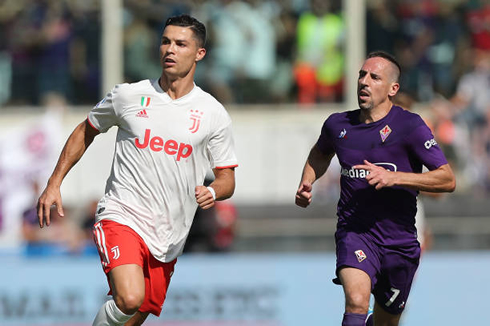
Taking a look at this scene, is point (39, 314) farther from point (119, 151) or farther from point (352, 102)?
point (352, 102)

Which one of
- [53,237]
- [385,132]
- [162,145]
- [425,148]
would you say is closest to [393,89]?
[385,132]

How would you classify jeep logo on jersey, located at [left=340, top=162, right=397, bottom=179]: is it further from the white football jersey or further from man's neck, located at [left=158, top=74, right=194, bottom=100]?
man's neck, located at [left=158, top=74, right=194, bottom=100]

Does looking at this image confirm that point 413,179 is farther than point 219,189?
No

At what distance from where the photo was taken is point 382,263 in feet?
24.8

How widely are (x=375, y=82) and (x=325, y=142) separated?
0.71 meters

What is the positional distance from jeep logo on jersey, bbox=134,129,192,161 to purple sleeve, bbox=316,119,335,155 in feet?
3.65

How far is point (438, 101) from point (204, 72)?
4165 millimetres

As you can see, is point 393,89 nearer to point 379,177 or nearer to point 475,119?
point 379,177

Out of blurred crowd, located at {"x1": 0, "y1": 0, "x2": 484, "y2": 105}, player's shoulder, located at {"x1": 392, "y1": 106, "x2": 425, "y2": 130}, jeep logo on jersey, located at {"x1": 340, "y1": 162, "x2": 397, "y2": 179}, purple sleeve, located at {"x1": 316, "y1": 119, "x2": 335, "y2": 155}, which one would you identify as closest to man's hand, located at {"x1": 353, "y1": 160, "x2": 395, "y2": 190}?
jeep logo on jersey, located at {"x1": 340, "y1": 162, "x2": 397, "y2": 179}

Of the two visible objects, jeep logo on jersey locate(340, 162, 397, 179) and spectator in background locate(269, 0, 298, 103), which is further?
spectator in background locate(269, 0, 298, 103)

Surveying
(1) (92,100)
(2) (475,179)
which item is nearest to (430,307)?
(2) (475,179)

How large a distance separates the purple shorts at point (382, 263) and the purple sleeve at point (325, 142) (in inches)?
27.0

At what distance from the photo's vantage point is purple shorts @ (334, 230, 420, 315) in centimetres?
740

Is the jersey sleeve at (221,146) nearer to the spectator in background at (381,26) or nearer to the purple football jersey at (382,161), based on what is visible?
the purple football jersey at (382,161)
